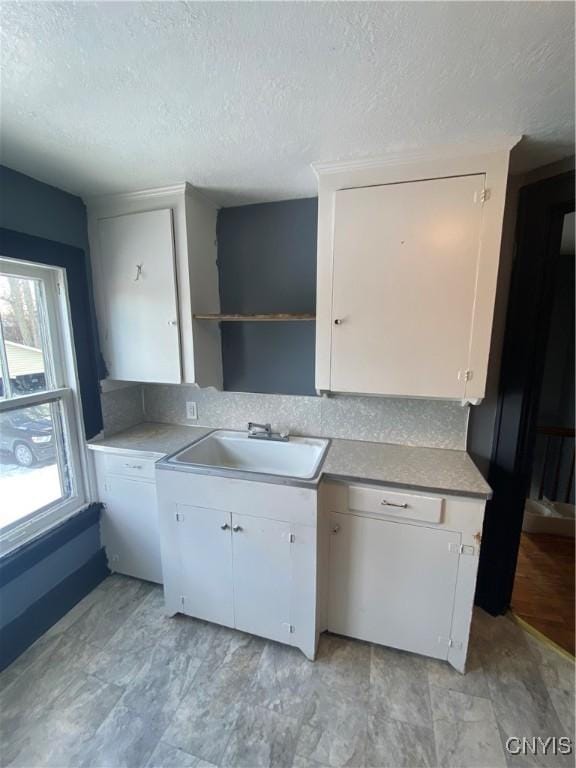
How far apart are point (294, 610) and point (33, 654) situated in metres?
1.31

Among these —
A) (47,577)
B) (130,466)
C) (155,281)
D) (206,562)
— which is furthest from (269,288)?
(47,577)

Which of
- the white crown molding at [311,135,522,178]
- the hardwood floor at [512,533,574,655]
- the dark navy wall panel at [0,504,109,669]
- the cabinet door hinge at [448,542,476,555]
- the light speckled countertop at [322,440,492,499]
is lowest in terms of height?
the hardwood floor at [512,533,574,655]

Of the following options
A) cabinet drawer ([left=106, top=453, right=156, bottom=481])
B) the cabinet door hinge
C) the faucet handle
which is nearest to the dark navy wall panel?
cabinet drawer ([left=106, top=453, right=156, bottom=481])

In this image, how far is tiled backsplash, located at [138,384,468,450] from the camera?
5.80ft

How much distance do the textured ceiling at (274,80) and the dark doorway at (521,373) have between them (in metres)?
0.22

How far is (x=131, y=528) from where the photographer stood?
190cm

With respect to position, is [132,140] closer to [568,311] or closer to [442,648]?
[442,648]

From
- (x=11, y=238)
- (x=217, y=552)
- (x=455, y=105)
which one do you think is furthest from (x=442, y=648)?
(x=11, y=238)

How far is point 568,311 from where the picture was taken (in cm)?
317

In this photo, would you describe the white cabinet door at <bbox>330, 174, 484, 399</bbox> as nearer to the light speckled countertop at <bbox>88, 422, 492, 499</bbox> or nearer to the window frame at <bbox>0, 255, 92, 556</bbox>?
the light speckled countertop at <bbox>88, 422, 492, 499</bbox>

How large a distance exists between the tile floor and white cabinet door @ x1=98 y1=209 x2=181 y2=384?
1406 mm

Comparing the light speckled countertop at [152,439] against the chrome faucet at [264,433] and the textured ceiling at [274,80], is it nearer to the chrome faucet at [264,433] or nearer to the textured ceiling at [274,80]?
the chrome faucet at [264,433]

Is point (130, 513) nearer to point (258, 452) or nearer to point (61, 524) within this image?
point (61, 524)

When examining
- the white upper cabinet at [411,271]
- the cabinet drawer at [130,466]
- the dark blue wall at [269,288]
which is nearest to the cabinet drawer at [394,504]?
the white upper cabinet at [411,271]
